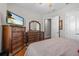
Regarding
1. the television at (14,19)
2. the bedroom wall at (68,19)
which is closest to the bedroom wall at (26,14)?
the television at (14,19)

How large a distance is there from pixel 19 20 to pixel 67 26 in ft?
2.10

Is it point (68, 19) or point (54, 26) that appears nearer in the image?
point (54, 26)

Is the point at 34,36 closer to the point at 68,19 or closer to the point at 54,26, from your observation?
the point at 54,26

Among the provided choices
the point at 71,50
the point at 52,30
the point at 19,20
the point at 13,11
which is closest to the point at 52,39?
the point at 52,30

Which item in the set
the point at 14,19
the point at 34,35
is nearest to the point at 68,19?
the point at 34,35

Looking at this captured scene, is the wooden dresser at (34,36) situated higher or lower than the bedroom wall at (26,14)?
lower

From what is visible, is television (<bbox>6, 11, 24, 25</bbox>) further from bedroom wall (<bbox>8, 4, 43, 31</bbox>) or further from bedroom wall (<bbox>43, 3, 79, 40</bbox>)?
bedroom wall (<bbox>43, 3, 79, 40</bbox>)

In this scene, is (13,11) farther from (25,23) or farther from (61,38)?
(61,38)

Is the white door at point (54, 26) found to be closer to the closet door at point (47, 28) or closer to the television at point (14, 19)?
the closet door at point (47, 28)

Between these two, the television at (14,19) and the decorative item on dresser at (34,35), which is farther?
the decorative item on dresser at (34,35)

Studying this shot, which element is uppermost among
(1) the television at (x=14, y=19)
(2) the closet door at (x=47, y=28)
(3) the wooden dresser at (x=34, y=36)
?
(1) the television at (x=14, y=19)

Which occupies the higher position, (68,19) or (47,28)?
(68,19)

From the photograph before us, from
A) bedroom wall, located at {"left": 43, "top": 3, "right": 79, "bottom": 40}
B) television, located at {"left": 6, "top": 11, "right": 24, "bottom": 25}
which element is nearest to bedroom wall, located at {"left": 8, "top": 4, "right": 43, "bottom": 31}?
television, located at {"left": 6, "top": 11, "right": 24, "bottom": 25}

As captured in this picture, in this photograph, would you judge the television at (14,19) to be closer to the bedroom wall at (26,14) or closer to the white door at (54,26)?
the bedroom wall at (26,14)
